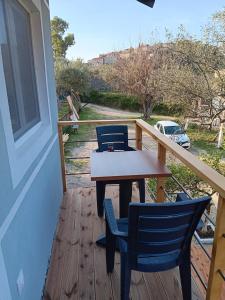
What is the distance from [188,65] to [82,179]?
4965 mm

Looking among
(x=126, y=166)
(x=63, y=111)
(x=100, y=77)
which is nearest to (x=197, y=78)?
(x=63, y=111)

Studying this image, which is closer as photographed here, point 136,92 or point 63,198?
point 63,198

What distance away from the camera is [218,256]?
46.5 inches

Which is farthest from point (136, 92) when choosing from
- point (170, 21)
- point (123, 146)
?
point (123, 146)

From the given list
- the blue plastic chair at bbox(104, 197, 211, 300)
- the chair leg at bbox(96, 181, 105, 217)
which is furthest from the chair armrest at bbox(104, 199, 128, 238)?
the chair leg at bbox(96, 181, 105, 217)

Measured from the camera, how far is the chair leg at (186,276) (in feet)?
4.31

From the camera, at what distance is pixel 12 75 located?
1.53 m

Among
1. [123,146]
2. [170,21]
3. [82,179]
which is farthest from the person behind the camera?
[170,21]

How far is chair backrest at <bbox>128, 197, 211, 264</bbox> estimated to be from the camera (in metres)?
1.04

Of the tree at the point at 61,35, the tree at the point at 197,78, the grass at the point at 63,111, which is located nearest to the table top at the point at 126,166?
the tree at the point at 197,78

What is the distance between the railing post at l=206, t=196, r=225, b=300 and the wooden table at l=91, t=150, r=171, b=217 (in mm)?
654

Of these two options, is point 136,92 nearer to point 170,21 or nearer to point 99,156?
point 170,21

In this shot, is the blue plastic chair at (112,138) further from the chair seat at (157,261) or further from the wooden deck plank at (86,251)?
the chair seat at (157,261)

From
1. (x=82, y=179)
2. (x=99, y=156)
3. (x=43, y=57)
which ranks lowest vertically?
(x=82, y=179)
